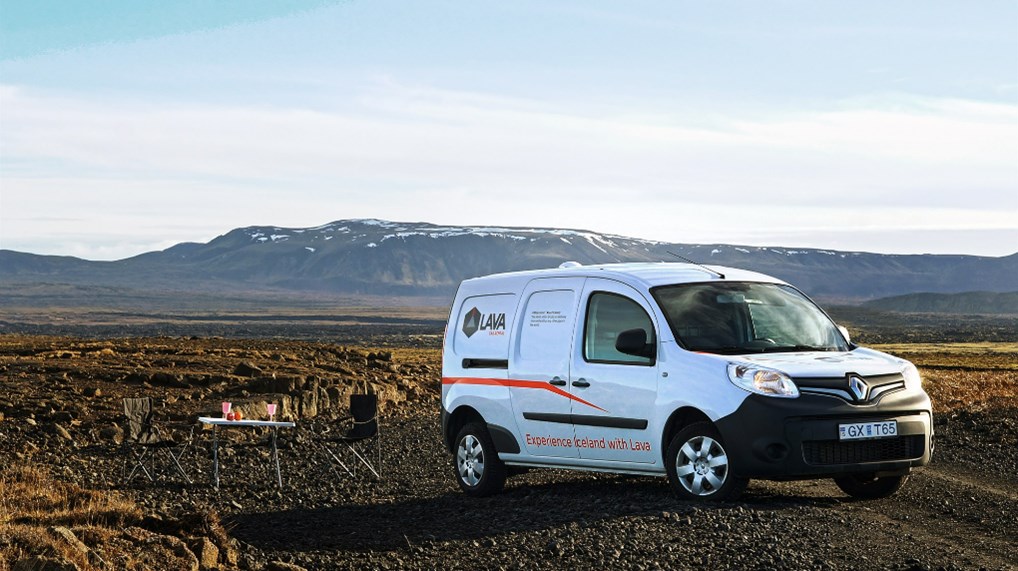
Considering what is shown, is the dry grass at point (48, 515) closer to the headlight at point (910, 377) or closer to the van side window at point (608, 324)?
the van side window at point (608, 324)

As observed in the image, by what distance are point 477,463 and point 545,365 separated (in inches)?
58.8

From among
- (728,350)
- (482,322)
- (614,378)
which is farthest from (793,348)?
(482,322)

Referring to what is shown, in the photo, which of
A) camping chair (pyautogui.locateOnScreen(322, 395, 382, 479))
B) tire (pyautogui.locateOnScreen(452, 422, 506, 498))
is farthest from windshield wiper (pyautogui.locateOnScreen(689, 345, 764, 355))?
camping chair (pyautogui.locateOnScreen(322, 395, 382, 479))

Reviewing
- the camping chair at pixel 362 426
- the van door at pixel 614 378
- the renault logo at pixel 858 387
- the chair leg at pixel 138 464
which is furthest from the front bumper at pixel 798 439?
Answer: the chair leg at pixel 138 464

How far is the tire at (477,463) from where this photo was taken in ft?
44.1

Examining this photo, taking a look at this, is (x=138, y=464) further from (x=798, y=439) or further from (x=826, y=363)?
(x=826, y=363)

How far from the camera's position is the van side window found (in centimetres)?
1221

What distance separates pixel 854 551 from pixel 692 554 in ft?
4.05

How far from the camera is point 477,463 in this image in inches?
535

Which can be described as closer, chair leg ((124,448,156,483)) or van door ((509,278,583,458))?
van door ((509,278,583,458))

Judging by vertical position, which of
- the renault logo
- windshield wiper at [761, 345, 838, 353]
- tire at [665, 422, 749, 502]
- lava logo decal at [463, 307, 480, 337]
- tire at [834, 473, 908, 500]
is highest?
lava logo decal at [463, 307, 480, 337]

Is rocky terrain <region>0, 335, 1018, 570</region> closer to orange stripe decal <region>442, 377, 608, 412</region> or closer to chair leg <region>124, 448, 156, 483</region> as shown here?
chair leg <region>124, 448, 156, 483</region>

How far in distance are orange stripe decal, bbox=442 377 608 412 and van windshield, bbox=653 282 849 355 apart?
3.87ft

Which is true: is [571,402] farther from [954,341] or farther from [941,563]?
[954,341]
